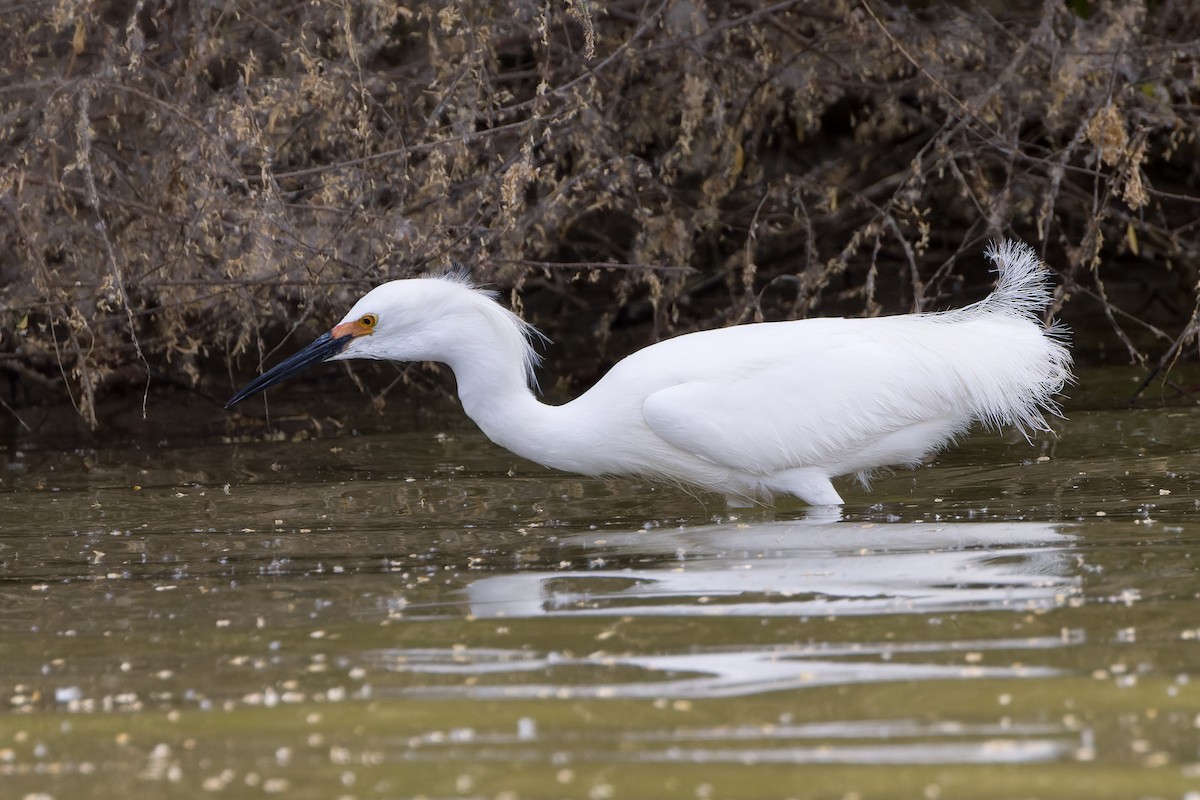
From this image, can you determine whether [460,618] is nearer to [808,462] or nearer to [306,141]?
[808,462]

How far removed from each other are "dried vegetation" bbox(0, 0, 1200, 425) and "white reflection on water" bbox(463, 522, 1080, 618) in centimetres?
205

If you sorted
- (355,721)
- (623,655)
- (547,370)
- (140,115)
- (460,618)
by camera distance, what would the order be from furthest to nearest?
1. (547,370)
2. (140,115)
3. (460,618)
4. (623,655)
5. (355,721)

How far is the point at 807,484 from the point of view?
19.7 ft

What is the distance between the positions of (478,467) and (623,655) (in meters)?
3.64

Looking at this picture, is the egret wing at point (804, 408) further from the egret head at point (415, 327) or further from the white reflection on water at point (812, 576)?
the egret head at point (415, 327)

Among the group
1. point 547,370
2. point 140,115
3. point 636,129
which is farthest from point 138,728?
point 547,370

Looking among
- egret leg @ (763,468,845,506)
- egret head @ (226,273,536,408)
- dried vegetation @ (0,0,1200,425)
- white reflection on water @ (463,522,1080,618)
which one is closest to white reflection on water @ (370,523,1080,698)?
white reflection on water @ (463,522,1080,618)

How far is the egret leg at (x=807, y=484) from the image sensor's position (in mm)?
6016

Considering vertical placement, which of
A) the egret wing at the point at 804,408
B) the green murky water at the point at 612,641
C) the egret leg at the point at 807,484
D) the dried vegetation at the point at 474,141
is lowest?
the green murky water at the point at 612,641

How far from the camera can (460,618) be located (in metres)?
4.31

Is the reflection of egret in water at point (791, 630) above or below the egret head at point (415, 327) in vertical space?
below

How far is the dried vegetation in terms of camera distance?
675 centimetres

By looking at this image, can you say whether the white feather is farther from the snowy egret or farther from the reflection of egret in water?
the reflection of egret in water

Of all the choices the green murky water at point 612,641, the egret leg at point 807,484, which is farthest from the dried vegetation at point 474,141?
the egret leg at point 807,484
